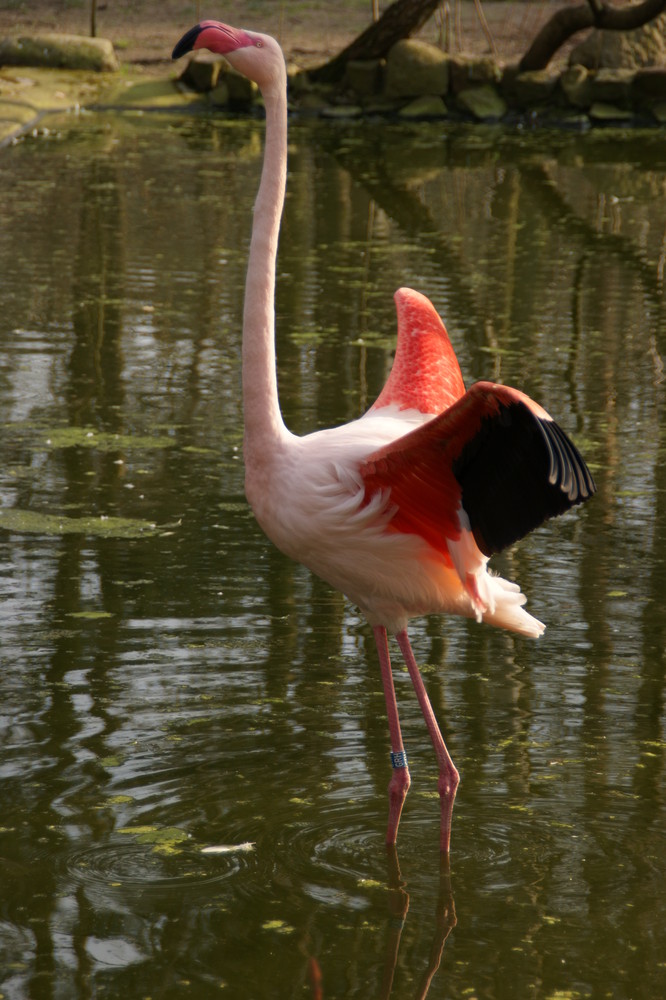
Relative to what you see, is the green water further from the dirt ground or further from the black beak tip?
the dirt ground

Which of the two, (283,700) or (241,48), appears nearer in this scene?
(241,48)

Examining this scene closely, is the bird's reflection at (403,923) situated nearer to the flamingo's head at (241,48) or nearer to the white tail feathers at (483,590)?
the white tail feathers at (483,590)

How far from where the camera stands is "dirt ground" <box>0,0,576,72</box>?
23.8 m

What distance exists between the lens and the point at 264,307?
364 cm

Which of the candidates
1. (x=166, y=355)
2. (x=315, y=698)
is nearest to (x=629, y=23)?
(x=166, y=355)

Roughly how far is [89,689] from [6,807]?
700 millimetres

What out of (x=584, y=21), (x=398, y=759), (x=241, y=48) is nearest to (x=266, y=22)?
(x=584, y=21)

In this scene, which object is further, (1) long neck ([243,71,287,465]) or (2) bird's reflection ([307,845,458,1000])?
(1) long neck ([243,71,287,465])

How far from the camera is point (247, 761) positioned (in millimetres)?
4117

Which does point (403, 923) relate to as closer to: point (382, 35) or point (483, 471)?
point (483, 471)

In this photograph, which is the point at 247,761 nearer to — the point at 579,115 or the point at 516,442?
the point at 516,442

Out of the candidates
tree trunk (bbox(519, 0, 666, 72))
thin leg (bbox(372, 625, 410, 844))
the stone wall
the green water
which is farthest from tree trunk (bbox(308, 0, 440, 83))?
thin leg (bbox(372, 625, 410, 844))

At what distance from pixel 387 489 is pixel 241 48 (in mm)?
1152

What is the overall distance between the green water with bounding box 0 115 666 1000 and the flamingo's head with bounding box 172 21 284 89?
192 centimetres
